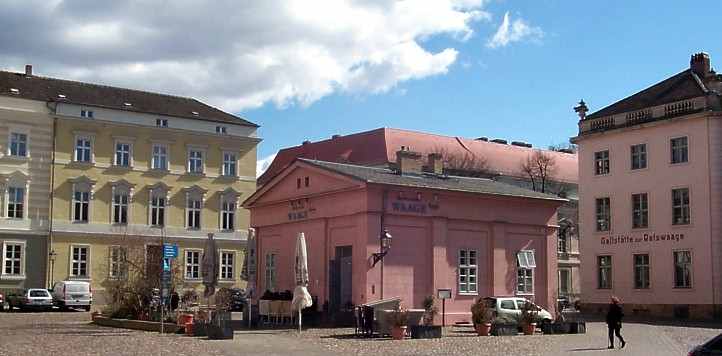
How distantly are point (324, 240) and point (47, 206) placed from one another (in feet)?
84.5

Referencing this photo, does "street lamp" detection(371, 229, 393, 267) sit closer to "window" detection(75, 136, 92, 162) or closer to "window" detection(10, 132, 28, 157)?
"window" detection(75, 136, 92, 162)

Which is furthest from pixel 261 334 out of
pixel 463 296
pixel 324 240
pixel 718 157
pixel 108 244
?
pixel 108 244

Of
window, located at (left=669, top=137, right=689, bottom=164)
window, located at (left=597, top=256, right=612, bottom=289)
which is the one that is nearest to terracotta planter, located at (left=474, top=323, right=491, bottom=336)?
window, located at (left=669, top=137, right=689, bottom=164)

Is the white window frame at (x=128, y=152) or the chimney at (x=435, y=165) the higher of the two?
the white window frame at (x=128, y=152)

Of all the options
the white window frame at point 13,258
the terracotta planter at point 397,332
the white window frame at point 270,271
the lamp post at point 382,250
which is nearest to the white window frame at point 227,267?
the white window frame at point 13,258

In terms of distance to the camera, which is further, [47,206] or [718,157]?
[47,206]

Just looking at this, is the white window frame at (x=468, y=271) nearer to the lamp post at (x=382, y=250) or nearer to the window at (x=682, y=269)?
the lamp post at (x=382, y=250)

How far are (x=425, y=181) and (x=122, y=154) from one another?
27714 millimetres

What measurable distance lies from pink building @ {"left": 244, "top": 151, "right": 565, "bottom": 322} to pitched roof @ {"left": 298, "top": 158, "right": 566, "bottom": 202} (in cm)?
5

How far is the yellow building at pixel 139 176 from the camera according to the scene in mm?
54625

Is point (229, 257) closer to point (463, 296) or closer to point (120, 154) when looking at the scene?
point (120, 154)

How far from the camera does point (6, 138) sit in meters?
52.9

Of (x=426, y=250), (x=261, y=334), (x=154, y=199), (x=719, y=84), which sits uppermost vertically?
(x=719, y=84)

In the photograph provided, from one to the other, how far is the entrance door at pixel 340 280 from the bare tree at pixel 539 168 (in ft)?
154
